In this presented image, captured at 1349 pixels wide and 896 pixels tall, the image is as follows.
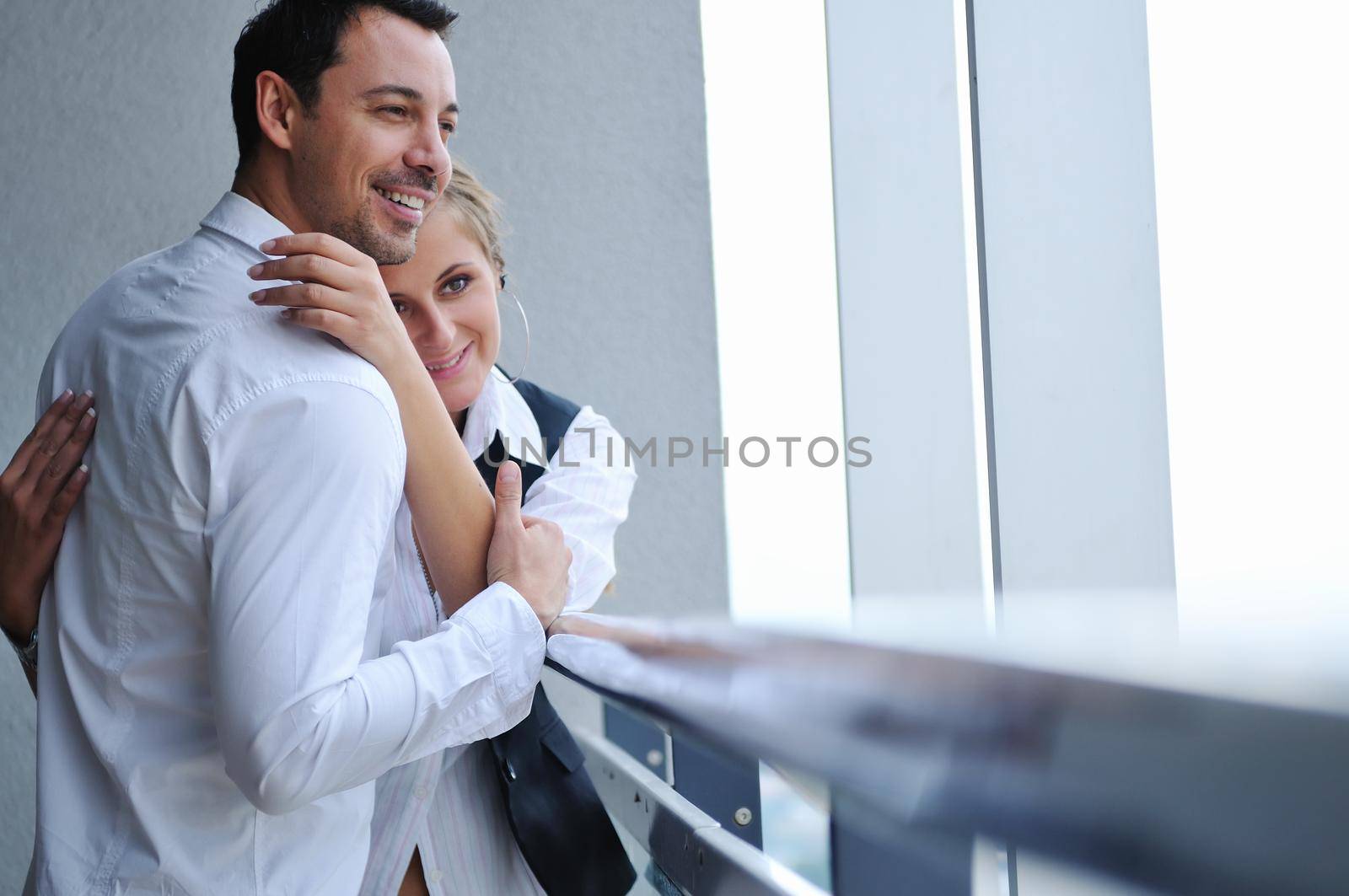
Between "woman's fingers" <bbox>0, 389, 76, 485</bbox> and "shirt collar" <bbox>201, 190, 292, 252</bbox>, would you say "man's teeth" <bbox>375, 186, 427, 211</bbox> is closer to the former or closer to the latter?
"shirt collar" <bbox>201, 190, 292, 252</bbox>

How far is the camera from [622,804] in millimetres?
1430

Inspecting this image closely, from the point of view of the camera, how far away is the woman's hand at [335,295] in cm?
94

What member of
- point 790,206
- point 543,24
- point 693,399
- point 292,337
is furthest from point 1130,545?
point 292,337

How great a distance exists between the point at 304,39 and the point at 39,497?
53 cm

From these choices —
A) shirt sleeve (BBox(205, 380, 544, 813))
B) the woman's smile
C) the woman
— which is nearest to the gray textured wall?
the woman's smile

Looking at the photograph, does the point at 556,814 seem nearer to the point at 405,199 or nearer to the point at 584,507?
the point at 584,507

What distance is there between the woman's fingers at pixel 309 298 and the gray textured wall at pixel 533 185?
5.53 ft

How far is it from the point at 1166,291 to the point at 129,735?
7.25ft

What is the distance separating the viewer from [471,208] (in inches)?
69.2

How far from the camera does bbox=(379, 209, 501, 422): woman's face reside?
1682mm

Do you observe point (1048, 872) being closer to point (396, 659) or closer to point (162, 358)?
point (396, 659)

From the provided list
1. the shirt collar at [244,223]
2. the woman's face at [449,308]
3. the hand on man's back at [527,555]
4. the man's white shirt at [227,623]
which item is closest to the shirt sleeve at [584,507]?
the hand on man's back at [527,555]

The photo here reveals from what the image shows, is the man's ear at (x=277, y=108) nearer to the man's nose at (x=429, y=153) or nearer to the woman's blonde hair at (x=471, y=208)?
the man's nose at (x=429, y=153)

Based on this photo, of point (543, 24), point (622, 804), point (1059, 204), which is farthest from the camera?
point (543, 24)
